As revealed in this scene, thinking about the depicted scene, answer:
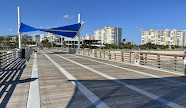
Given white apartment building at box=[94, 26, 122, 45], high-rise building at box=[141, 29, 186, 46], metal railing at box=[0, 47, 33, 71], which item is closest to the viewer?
metal railing at box=[0, 47, 33, 71]

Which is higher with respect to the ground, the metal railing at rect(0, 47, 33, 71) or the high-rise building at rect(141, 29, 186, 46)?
the high-rise building at rect(141, 29, 186, 46)

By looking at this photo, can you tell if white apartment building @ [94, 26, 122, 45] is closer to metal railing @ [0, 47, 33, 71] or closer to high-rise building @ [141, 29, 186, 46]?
high-rise building @ [141, 29, 186, 46]

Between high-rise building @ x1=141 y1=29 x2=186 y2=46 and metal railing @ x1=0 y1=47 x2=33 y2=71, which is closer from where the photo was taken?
metal railing @ x1=0 y1=47 x2=33 y2=71

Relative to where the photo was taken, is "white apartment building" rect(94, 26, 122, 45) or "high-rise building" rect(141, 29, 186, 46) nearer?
"high-rise building" rect(141, 29, 186, 46)

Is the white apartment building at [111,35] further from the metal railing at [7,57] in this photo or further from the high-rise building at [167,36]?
the metal railing at [7,57]

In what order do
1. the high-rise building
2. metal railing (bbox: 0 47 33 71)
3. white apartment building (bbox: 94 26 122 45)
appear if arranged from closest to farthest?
1. metal railing (bbox: 0 47 33 71)
2. the high-rise building
3. white apartment building (bbox: 94 26 122 45)

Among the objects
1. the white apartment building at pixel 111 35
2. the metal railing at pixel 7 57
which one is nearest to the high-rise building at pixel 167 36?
the white apartment building at pixel 111 35

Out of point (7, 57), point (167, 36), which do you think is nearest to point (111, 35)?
point (167, 36)

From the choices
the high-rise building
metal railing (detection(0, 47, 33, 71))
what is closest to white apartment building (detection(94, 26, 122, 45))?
the high-rise building

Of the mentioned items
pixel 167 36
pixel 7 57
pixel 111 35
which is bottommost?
pixel 7 57

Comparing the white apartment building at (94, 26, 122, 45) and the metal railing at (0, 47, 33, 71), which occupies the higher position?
the white apartment building at (94, 26, 122, 45)

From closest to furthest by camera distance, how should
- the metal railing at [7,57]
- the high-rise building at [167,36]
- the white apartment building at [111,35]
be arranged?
the metal railing at [7,57] < the high-rise building at [167,36] < the white apartment building at [111,35]

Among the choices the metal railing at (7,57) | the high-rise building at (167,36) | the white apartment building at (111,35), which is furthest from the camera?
the white apartment building at (111,35)

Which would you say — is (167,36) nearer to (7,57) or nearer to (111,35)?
(111,35)
